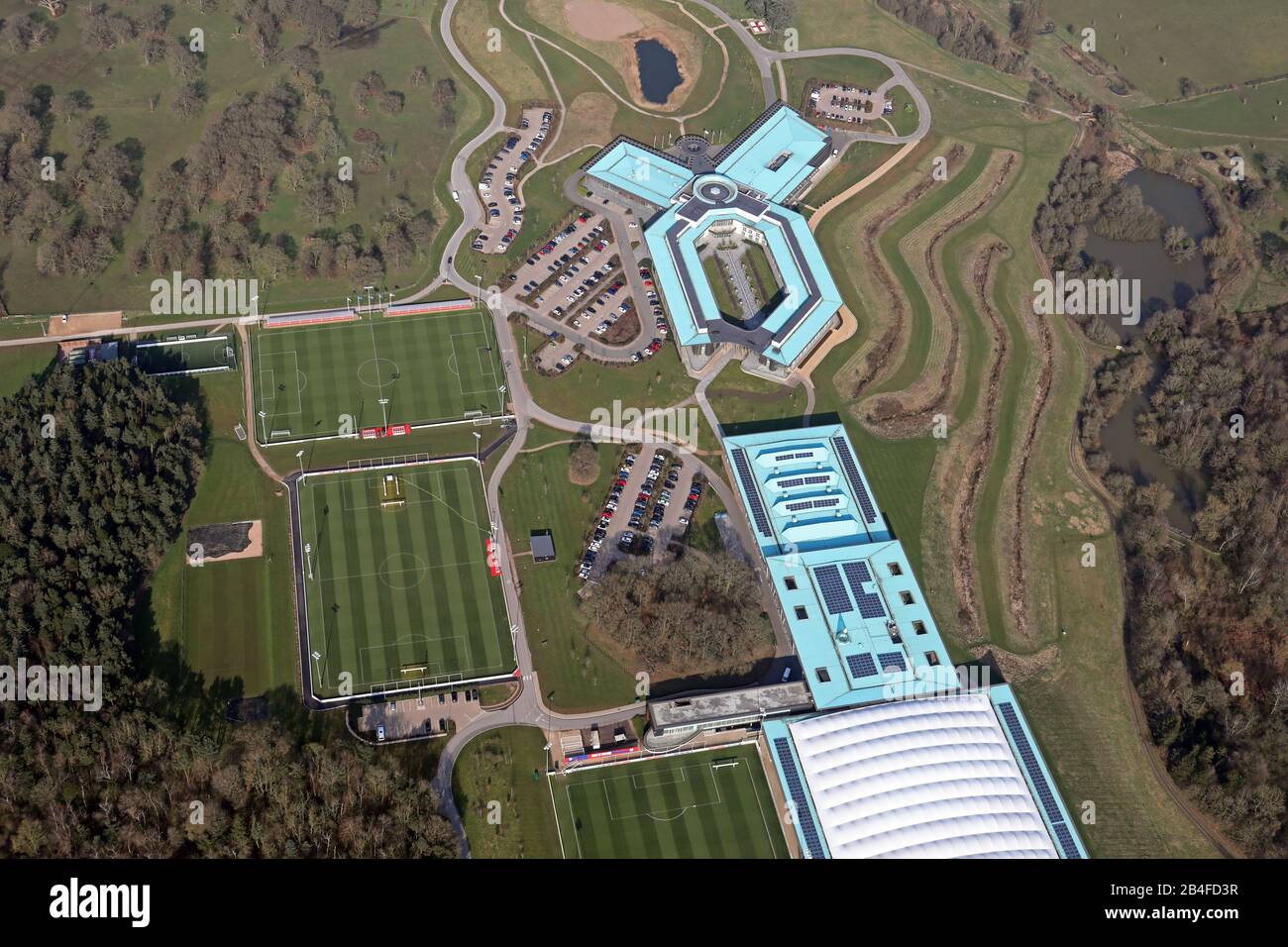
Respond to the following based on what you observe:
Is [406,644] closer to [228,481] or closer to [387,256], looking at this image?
[228,481]

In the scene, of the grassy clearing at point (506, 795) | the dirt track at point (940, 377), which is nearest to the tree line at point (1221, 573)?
the dirt track at point (940, 377)

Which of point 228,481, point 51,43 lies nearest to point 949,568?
point 228,481

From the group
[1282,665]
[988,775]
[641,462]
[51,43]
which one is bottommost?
[988,775]

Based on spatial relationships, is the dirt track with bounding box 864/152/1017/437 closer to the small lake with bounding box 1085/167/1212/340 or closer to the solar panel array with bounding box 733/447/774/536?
the solar panel array with bounding box 733/447/774/536

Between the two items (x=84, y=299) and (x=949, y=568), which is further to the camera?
(x=84, y=299)

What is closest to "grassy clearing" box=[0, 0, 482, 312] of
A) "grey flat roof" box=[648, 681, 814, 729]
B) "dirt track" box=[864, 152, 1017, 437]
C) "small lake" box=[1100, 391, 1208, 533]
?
"dirt track" box=[864, 152, 1017, 437]

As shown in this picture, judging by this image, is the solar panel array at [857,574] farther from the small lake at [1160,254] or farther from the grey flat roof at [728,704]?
the small lake at [1160,254]
